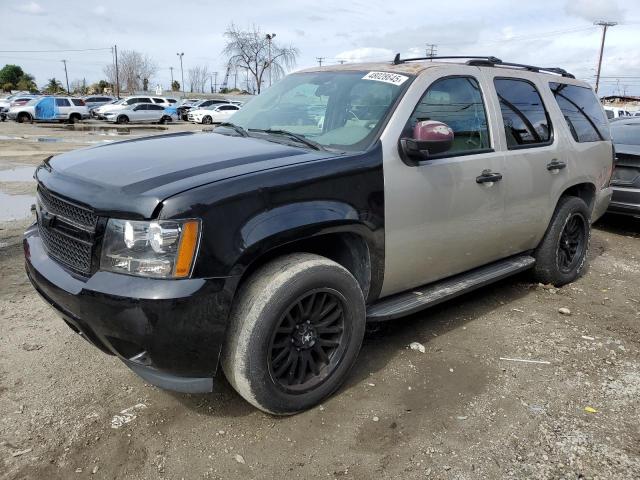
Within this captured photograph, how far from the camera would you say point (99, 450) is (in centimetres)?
263

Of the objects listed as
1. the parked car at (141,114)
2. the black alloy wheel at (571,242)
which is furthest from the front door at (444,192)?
the parked car at (141,114)

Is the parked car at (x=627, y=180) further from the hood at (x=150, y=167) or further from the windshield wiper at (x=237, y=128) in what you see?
the hood at (x=150, y=167)

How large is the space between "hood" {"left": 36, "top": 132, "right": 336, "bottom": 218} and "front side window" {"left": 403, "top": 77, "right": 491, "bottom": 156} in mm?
877

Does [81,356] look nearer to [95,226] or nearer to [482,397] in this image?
[95,226]

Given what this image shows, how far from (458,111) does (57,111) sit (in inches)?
1352

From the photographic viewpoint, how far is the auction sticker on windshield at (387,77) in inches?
136

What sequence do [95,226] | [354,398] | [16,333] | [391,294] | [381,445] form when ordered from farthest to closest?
[16,333] < [391,294] < [354,398] < [381,445] < [95,226]

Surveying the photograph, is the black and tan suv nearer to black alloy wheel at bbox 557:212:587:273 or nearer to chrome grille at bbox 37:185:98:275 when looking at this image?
chrome grille at bbox 37:185:98:275

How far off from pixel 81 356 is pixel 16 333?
65cm


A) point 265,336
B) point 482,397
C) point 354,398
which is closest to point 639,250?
point 482,397

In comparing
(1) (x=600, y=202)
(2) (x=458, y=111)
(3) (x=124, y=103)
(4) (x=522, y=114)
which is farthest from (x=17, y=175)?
(3) (x=124, y=103)

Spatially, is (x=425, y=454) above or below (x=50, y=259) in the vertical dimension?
below

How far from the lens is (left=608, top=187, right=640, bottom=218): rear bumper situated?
7.04m

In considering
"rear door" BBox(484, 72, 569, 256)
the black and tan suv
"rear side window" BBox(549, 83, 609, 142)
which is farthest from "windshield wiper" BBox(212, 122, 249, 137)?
"rear side window" BBox(549, 83, 609, 142)
